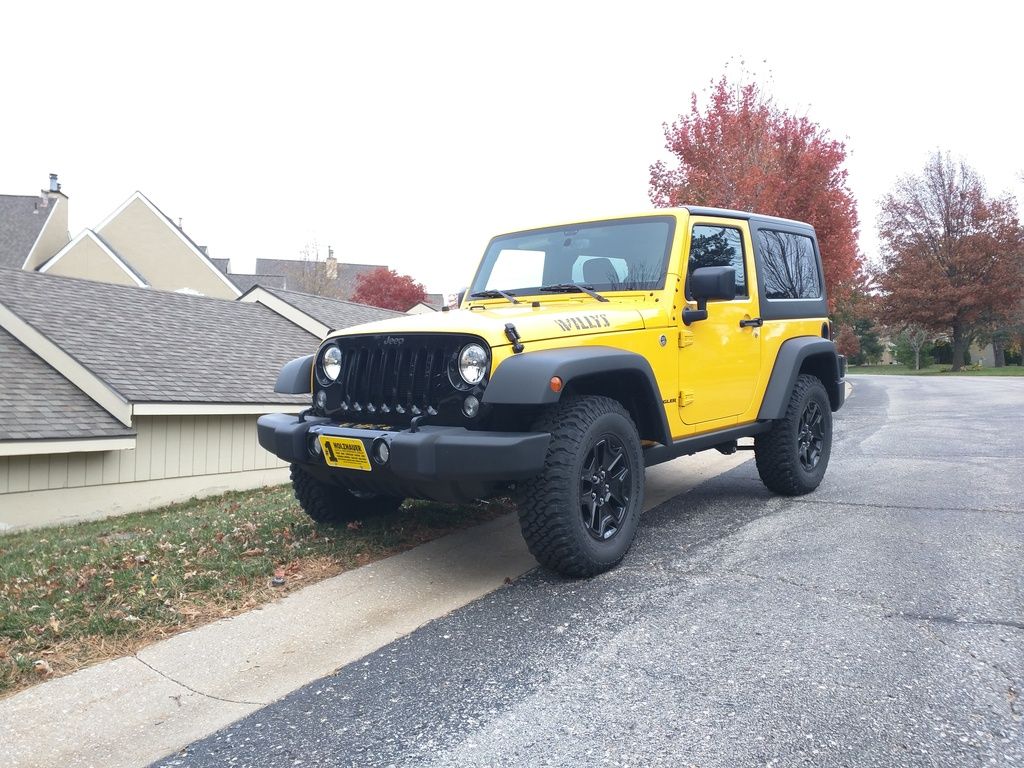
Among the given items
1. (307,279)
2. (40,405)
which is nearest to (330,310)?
(40,405)

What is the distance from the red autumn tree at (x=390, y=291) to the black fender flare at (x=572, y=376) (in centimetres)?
3949

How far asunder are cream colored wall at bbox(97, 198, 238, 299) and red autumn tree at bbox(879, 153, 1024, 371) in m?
34.5

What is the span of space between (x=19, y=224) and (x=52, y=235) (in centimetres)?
150

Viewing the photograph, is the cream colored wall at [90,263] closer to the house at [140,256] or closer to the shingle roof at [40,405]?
the house at [140,256]

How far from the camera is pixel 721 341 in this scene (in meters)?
5.28

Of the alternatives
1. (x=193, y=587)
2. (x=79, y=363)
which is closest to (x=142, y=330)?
(x=79, y=363)

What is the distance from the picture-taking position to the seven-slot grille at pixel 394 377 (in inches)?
160

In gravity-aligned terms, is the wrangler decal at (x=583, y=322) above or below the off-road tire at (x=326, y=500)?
above

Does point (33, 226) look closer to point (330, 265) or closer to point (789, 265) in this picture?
point (330, 265)

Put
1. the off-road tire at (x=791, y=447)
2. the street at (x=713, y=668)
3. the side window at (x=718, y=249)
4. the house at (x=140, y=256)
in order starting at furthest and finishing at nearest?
the house at (x=140, y=256) < the off-road tire at (x=791, y=447) < the side window at (x=718, y=249) < the street at (x=713, y=668)

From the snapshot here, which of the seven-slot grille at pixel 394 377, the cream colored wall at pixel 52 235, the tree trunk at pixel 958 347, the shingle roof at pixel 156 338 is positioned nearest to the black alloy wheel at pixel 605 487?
the seven-slot grille at pixel 394 377

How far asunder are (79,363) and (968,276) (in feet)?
140

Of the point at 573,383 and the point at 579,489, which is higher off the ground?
the point at 573,383

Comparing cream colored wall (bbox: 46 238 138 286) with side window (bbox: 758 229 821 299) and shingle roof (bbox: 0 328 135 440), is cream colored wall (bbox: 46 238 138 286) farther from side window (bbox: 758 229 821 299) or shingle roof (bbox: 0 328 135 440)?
side window (bbox: 758 229 821 299)
